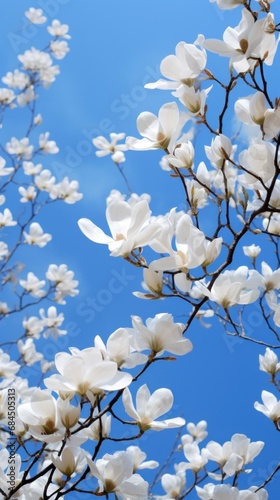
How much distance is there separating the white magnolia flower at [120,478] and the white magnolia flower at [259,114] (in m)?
0.52

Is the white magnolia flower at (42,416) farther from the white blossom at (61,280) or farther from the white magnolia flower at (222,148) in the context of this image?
the white blossom at (61,280)

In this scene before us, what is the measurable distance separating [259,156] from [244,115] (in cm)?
8

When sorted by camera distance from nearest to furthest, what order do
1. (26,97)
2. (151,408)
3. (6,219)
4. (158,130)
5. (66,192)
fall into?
1. (151,408)
2. (158,130)
3. (6,219)
4. (66,192)
5. (26,97)

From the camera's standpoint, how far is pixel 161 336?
704 millimetres

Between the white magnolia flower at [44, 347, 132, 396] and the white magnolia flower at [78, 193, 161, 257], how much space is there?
16cm

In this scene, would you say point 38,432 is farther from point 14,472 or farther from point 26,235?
point 26,235

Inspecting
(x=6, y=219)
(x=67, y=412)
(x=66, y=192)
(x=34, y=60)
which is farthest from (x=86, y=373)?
(x=34, y=60)

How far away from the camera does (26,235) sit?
2811 mm

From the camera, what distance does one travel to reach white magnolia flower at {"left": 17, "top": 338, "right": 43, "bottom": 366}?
8.49 feet

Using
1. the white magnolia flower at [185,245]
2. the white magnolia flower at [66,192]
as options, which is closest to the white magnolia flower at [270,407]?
the white magnolia flower at [185,245]

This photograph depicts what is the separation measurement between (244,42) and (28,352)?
6.90 ft

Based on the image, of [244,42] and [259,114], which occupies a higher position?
[244,42]

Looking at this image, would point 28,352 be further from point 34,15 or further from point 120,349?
point 34,15

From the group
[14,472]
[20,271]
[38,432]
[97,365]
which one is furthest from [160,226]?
[20,271]
